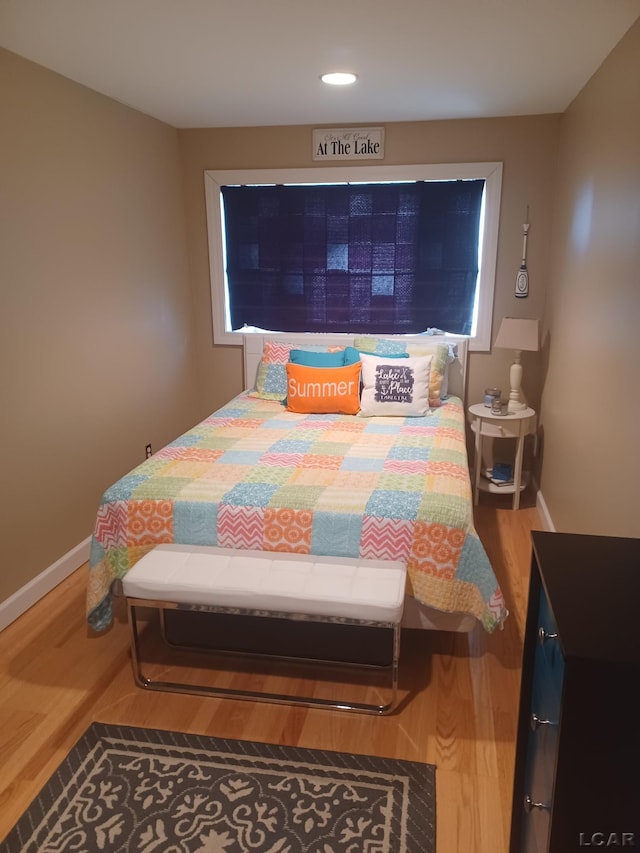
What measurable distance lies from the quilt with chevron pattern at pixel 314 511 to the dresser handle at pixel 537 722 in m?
0.81

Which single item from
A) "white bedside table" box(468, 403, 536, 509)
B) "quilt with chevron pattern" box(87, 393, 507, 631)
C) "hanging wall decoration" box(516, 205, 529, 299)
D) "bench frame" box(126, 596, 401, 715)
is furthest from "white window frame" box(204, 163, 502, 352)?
"bench frame" box(126, 596, 401, 715)

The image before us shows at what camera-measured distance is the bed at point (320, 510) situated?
7.01 feet

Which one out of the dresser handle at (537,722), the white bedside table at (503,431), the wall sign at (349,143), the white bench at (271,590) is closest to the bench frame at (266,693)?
the white bench at (271,590)

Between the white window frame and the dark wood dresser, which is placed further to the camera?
the white window frame

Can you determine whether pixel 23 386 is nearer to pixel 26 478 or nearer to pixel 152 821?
pixel 26 478

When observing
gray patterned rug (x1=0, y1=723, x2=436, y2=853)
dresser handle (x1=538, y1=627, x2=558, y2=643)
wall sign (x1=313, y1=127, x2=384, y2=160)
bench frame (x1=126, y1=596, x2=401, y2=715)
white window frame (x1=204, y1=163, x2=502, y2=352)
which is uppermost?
wall sign (x1=313, y1=127, x2=384, y2=160)

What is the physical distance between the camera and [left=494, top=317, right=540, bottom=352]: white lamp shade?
3.51 meters

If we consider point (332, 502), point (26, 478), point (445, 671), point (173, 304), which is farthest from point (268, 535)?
point (173, 304)

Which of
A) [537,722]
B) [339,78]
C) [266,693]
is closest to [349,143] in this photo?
[339,78]

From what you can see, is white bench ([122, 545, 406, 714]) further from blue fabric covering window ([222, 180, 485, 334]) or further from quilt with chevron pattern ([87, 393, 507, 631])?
blue fabric covering window ([222, 180, 485, 334])

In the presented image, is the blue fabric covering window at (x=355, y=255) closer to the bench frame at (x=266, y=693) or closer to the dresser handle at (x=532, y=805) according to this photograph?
the bench frame at (x=266, y=693)

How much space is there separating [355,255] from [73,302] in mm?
1837

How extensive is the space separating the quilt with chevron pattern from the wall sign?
1.97m

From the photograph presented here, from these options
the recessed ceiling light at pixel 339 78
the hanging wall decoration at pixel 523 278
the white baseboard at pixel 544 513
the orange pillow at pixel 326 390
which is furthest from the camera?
the hanging wall decoration at pixel 523 278
